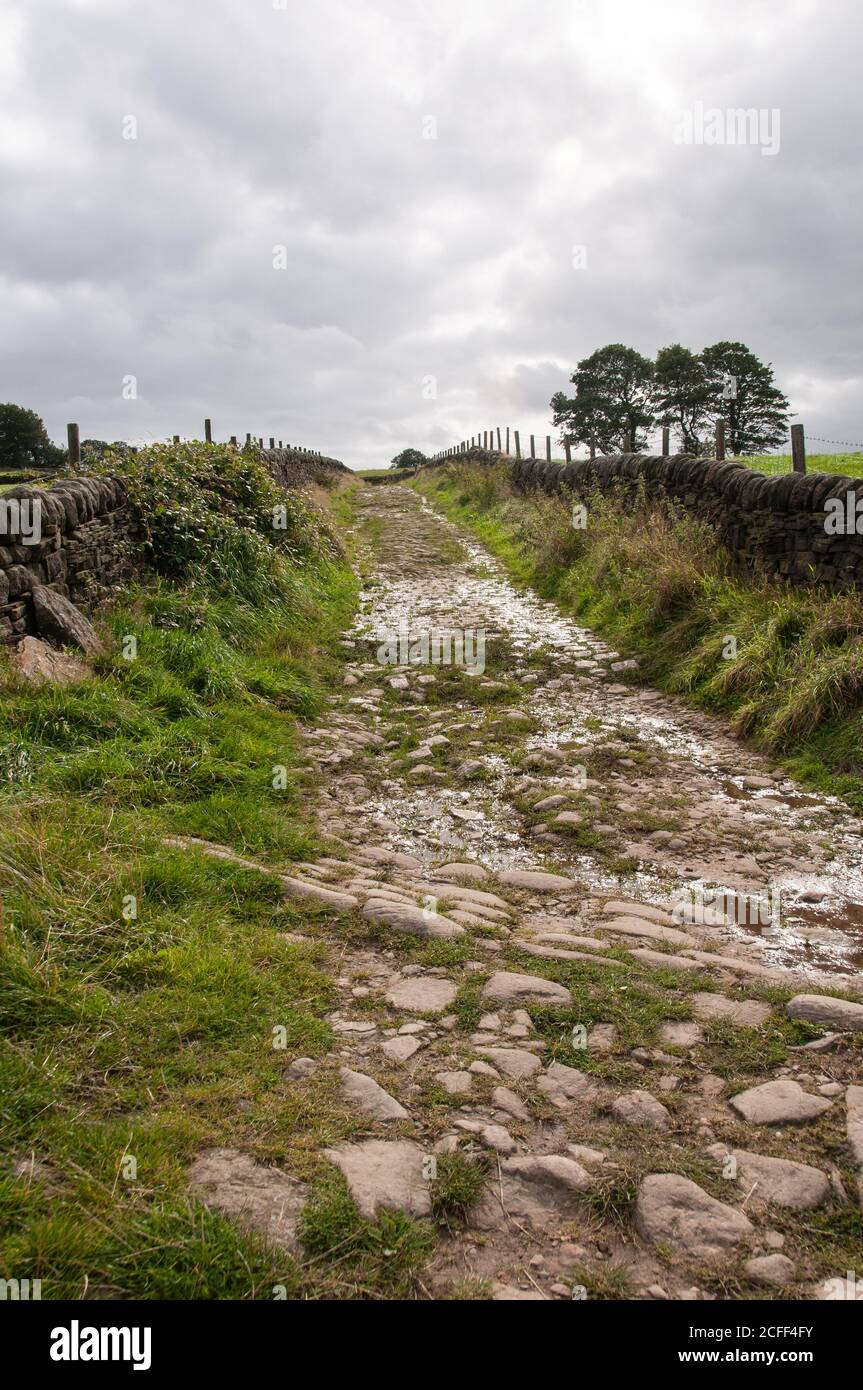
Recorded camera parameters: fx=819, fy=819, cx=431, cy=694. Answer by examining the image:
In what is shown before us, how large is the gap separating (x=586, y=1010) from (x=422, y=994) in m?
0.68

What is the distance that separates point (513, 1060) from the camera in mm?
3043

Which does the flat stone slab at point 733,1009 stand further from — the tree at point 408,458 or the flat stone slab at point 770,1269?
the tree at point 408,458

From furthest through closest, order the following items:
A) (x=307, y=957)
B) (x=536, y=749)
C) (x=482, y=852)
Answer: (x=536, y=749)
(x=482, y=852)
(x=307, y=957)

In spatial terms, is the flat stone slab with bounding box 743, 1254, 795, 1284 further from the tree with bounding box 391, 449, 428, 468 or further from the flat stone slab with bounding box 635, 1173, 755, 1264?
the tree with bounding box 391, 449, 428, 468

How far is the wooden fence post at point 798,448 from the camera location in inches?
363

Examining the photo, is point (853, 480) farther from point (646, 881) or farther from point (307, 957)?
point (307, 957)

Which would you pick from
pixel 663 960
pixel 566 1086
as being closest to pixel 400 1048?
pixel 566 1086

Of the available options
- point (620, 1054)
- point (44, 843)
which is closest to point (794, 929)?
point (620, 1054)

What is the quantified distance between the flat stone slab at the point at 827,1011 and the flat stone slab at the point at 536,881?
56.3 inches

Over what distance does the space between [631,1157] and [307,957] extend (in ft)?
5.20

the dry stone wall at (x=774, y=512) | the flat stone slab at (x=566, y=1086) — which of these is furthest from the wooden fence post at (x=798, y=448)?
the flat stone slab at (x=566, y=1086)

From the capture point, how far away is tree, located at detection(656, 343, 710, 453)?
1761 inches
